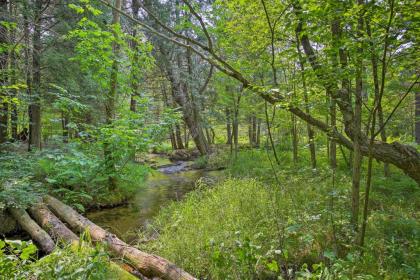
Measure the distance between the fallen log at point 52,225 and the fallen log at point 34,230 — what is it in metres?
0.09

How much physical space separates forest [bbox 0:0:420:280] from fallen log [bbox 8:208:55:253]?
27mm

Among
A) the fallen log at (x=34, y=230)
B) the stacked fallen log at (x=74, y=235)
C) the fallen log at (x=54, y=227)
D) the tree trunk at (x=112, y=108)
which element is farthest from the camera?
the tree trunk at (x=112, y=108)

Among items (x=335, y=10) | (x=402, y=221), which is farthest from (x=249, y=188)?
(x=335, y=10)

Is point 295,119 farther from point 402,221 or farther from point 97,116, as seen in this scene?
point 97,116

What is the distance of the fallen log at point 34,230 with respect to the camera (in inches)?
142

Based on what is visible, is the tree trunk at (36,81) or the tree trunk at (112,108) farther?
the tree trunk at (36,81)

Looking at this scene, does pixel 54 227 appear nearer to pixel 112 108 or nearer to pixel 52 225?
pixel 52 225

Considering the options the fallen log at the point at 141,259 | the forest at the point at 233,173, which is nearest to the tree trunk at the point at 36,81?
the forest at the point at 233,173

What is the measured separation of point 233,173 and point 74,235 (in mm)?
6904

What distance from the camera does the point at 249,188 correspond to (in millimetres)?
5820

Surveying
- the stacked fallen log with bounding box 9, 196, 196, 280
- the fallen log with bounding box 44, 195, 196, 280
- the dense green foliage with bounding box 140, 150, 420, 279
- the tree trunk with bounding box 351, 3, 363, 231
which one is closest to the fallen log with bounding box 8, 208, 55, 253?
the stacked fallen log with bounding box 9, 196, 196, 280

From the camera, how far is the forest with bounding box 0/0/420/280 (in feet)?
8.54

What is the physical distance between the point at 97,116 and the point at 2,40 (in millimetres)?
4504

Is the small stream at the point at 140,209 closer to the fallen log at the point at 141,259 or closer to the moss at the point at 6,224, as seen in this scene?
the fallen log at the point at 141,259
